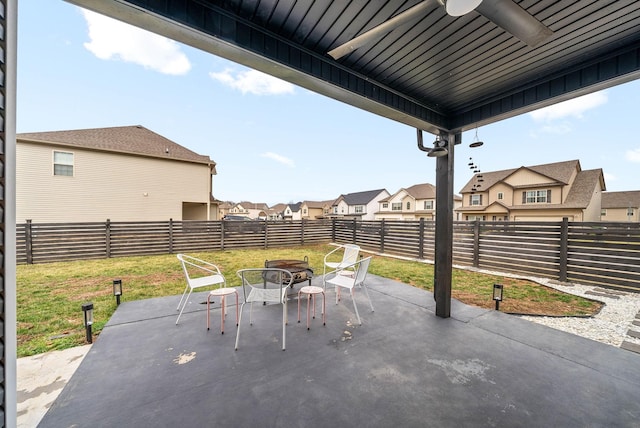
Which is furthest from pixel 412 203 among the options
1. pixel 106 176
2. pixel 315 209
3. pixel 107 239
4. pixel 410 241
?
pixel 107 239

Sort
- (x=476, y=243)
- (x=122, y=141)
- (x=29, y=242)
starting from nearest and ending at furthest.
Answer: (x=29, y=242) → (x=476, y=243) → (x=122, y=141)

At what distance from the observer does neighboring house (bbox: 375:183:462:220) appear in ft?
79.0

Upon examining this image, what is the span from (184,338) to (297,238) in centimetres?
799

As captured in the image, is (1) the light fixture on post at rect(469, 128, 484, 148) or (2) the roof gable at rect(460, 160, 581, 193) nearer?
(1) the light fixture on post at rect(469, 128, 484, 148)

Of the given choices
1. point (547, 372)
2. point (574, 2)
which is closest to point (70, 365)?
point (547, 372)

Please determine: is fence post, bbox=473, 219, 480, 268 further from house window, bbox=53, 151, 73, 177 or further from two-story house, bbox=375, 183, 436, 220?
two-story house, bbox=375, 183, 436, 220

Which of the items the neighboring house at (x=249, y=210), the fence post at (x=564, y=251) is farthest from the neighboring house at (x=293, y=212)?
the fence post at (x=564, y=251)

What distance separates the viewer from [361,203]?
2908 centimetres

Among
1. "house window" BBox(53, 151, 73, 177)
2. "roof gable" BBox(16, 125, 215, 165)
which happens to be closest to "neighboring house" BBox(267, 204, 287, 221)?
"roof gable" BBox(16, 125, 215, 165)

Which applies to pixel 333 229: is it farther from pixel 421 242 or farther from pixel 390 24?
pixel 390 24

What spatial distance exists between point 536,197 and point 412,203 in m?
10.5

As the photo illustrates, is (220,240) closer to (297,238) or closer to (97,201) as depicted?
(297,238)

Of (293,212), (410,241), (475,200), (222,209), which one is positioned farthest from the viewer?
(293,212)

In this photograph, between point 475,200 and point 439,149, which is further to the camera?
point 475,200
